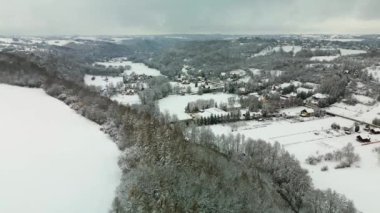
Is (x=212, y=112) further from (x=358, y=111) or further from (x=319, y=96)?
(x=358, y=111)

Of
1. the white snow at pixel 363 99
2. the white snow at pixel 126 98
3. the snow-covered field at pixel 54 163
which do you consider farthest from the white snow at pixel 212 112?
the white snow at pixel 363 99

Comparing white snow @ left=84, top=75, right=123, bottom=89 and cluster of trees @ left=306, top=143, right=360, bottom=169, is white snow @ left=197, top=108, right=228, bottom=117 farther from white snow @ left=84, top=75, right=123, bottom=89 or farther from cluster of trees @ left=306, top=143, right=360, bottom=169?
white snow @ left=84, top=75, right=123, bottom=89

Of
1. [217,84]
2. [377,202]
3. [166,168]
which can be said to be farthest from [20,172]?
[217,84]

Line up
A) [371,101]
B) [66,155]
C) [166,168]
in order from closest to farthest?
[166,168] < [66,155] < [371,101]

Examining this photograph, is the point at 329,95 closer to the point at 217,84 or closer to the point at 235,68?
the point at 217,84

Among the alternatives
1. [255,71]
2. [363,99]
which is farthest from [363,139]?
[255,71]

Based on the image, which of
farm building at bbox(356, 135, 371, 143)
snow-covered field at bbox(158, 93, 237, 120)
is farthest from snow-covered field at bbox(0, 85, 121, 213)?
farm building at bbox(356, 135, 371, 143)
